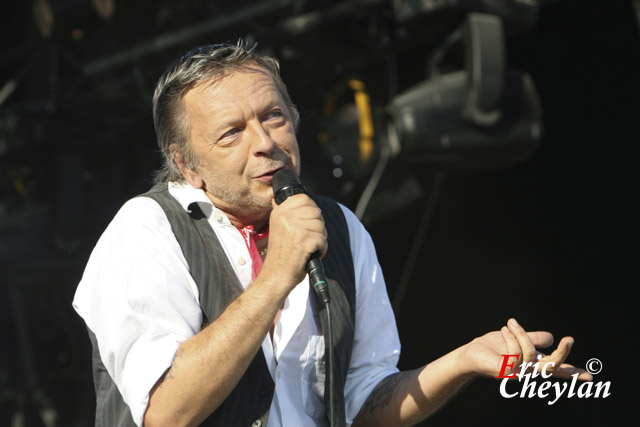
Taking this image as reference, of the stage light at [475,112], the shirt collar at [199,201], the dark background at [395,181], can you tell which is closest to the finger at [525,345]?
the shirt collar at [199,201]

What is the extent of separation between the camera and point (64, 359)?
574cm

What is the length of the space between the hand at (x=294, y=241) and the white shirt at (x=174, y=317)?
23 centimetres

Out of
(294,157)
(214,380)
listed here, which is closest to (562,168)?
(294,157)

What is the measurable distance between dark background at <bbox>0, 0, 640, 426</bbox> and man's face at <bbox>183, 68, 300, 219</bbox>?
2372 mm

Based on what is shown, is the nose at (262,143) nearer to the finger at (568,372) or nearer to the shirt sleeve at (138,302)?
the shirt sleeve at (138,302)

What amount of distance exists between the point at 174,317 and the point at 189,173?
0.51m

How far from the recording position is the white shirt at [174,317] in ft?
4.97

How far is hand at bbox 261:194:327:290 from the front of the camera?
4.85ft

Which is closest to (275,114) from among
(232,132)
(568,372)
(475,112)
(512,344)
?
(232,132)

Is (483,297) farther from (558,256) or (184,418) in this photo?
(184,418)

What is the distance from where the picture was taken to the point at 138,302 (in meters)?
1.54

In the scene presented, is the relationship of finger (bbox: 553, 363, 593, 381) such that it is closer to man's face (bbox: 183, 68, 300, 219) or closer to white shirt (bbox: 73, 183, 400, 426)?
white shirt (bbox: 73, 183, 400, 426)

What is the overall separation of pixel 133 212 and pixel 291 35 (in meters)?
2.71

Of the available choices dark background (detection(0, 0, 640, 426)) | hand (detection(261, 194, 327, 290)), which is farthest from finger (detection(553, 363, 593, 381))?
dark background (detection(0, 0, 640, 426))
